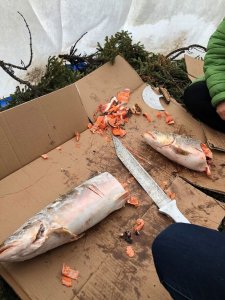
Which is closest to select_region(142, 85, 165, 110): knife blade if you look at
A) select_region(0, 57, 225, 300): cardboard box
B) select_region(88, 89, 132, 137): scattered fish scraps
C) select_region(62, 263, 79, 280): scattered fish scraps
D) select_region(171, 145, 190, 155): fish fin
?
select_region(0, 57, 225, 300): cardboard box

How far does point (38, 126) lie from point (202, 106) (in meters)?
1.13

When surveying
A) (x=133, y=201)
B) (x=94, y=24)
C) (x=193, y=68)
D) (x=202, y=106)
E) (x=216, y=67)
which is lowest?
(x=133, y=201)

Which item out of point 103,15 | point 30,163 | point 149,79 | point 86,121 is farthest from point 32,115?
point 103,15

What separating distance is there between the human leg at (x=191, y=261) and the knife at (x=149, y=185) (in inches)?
22.6

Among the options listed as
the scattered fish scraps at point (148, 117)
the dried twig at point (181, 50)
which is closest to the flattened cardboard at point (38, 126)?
the scattered fish scraps at point (148, 117)

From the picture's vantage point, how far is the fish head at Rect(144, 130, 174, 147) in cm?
231

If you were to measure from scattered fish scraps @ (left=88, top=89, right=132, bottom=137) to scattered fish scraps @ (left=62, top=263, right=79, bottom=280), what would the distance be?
0.95 meters

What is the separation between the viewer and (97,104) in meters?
2.54

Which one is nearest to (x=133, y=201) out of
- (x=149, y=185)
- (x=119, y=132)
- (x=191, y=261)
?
(x=149, y=185)

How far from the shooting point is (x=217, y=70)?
2.47 metres

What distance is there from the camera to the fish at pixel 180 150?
229 cm

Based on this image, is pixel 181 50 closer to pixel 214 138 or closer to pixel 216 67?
pixel 216 67

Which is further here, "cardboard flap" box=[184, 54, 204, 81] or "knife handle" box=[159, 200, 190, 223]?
"cardboard flap" box=[184, 54, 204, 81]

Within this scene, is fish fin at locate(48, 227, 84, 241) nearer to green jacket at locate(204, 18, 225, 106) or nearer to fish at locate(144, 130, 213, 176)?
fish at locate(144, 130, 213, 176)
